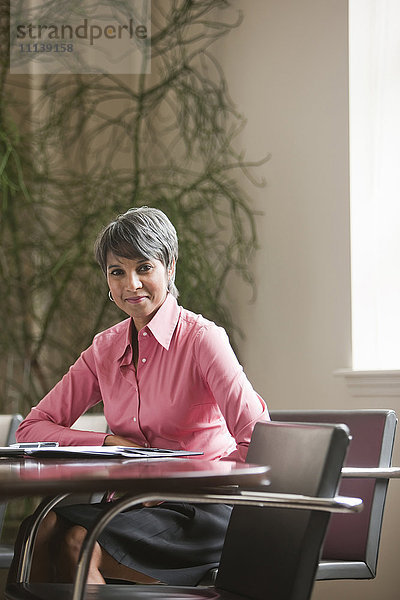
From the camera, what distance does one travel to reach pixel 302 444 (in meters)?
1.59

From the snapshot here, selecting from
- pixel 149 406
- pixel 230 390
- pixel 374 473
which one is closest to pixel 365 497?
pixel 374 473

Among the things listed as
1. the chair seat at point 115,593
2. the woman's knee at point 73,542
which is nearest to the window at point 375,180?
the woman's knee at point 73,542

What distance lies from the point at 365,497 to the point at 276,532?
800 millimetres

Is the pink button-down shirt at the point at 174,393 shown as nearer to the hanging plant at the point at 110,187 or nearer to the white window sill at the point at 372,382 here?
the white window sill at the point at 372,382

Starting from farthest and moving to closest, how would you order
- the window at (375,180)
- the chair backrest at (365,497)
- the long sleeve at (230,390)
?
the window at (375,180) < the chair backrest at (365,497) < the long sleeve at (230,390)

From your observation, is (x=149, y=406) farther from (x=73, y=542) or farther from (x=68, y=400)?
(x=73, y=542)

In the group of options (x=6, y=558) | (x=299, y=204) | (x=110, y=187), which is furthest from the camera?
(x=110, y=187)

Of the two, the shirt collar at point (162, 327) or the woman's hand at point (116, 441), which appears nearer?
the woman's hand at point (116, 441)

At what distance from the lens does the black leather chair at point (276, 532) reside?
1.49m

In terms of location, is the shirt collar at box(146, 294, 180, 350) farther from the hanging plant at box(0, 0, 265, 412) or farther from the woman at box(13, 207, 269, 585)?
the hanging plant at box(0, 0, 265, 412)

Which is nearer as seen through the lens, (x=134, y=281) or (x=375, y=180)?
(x=134, y=281)

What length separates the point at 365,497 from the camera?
233cm

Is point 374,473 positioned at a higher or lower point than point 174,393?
lower

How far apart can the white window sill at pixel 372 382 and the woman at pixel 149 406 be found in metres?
0.84
